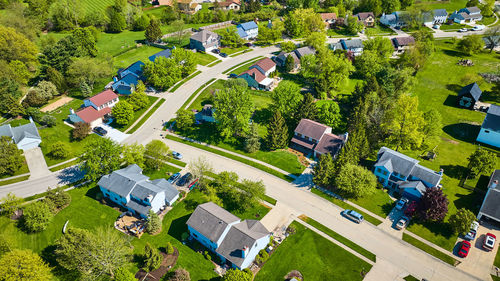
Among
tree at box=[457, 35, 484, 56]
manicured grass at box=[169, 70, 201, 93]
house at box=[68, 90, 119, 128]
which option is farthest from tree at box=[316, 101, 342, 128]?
tree at box=[457, 35, 484, 56]

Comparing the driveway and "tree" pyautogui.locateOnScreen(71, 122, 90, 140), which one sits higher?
"tree" pyautogui.locateOnScreen(71, 122, 90, 140)

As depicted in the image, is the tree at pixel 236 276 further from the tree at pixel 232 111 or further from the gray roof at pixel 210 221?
the tree at pixel 232 111

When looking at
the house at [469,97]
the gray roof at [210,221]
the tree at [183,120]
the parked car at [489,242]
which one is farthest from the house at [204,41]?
the parked car at [489,242]

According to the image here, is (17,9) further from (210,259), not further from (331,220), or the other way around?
(331,220)

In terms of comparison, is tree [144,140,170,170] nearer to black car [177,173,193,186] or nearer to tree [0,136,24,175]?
black car [177,173,193,186]

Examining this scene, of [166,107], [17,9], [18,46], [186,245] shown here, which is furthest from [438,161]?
[17,9]
